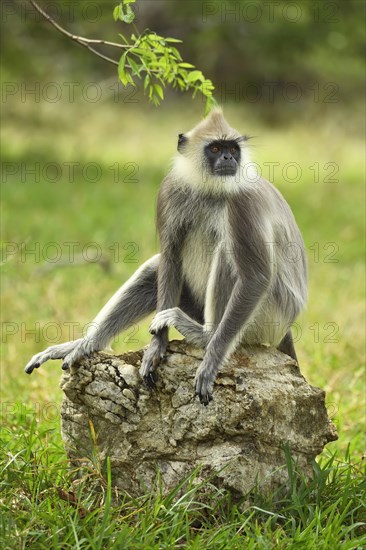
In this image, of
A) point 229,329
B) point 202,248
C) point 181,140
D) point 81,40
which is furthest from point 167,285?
point 81,40

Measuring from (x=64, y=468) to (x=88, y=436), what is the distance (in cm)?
21

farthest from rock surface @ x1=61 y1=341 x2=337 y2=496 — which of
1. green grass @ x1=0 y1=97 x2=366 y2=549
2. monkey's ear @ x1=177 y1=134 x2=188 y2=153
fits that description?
monkey's ear @ x1=177 y1=134 x2=188 y2=153

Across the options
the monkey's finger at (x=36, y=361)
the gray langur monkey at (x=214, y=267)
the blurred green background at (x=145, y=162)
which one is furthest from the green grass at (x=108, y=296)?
the gray langur monkey at (x=214, y=267)

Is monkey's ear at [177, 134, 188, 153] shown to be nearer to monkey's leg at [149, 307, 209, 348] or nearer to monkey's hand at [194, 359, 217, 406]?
monkey's leg at [149, 307, 209, 348]

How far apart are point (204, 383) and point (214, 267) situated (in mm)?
689

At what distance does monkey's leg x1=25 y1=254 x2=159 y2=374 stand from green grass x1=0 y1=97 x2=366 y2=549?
0.44 metres

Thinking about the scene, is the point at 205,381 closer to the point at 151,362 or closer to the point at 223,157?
the point at 151,362

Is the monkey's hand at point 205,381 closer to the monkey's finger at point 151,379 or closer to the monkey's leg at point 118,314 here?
the monkey's finger at point 151,379

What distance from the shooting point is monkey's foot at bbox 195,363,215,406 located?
13.0 feet

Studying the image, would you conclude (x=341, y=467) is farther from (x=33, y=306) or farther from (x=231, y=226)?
(x=33, y=306)

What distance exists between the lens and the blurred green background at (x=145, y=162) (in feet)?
22.1

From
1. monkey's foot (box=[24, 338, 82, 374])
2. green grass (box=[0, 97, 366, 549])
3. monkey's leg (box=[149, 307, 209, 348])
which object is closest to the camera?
green grass (box=[0, 97, 366, 549])

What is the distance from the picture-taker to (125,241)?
9.63 metres

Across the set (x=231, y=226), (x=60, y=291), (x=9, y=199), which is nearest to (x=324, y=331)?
(x=60, y=291)
